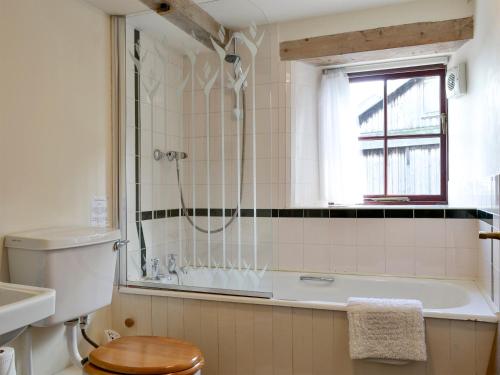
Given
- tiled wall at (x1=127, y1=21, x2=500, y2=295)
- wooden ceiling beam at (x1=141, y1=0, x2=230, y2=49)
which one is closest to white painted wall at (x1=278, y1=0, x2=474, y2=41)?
tiled wall at (x1=127, y1=21, x2=500, y2=295)

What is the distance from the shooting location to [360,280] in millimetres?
2502

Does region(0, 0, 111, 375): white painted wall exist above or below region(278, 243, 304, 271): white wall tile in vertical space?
above

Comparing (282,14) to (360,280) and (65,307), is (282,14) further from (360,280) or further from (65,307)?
(65,307)

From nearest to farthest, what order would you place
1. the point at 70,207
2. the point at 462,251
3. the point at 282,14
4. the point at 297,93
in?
the point at 70,207
the point at 462,251
the point at 282,14
the point at 297,93

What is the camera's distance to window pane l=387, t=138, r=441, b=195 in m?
2.78

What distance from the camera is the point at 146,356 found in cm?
168

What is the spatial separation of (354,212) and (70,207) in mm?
1753

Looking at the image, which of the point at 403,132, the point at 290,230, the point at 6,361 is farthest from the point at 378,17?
the point at 6,361

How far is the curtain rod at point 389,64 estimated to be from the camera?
2.73m

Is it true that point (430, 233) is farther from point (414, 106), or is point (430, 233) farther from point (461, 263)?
point (414, 106)

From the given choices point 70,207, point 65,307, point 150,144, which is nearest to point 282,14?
point 150,144

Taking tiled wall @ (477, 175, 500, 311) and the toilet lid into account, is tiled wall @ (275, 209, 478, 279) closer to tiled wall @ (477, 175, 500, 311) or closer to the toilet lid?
tiled wall @ (477, 175, 500, 311)

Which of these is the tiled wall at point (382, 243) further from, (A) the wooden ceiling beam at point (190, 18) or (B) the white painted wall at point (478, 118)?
(A) the wooden ceiling beam at point (190, 18)

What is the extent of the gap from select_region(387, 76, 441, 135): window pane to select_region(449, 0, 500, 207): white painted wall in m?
0.14
